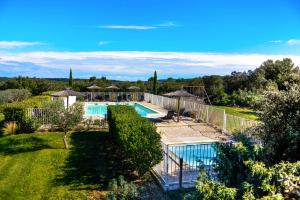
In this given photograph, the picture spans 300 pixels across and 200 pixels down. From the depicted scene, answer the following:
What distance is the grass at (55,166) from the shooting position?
9.62 m

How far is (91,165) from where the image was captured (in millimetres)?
11789

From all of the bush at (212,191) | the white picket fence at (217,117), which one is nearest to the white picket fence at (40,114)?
the white picket fence at (217,117)

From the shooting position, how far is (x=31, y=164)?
12.0m

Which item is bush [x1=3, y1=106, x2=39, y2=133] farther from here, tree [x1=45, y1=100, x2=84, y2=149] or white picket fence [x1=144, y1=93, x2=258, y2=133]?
white picket fence [x1=144, y1=93, x2=258, y2=133]

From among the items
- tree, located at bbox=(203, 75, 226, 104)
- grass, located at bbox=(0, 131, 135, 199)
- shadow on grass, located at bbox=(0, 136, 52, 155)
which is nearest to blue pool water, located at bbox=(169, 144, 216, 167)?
grass, located at bbox=(0, 131, 135, 199)

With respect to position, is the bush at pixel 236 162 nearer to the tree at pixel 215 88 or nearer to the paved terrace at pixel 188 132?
the paved terrace at pixel 188 132

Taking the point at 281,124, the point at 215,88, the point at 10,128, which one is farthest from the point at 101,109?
the point at 281,124

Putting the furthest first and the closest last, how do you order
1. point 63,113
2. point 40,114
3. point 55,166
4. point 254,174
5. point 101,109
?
point 101,109 < point 40,114 < point 63,113 < point 55,166 < point 254,174

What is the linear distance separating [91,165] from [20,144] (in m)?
5.03

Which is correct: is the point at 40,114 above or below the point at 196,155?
above

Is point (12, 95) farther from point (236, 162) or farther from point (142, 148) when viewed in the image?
point (236, 162)

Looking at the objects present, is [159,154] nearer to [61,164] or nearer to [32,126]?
[61,164]

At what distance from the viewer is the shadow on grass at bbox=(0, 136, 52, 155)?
1387 centimetres

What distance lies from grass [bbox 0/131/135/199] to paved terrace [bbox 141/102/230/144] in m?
3.50
